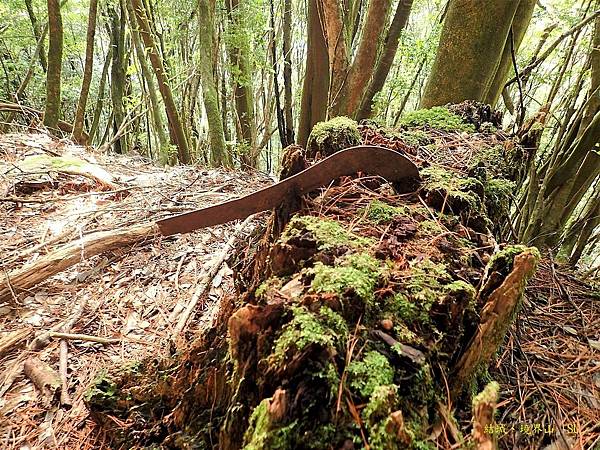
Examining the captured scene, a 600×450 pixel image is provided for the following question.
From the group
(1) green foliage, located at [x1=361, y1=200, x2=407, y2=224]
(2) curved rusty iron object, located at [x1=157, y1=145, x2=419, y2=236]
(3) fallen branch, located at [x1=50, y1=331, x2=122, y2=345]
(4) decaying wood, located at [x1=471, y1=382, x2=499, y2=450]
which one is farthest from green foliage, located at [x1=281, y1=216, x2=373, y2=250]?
(3) fallen branch, located at [x1=50, y1=331, x2=122, y2=345]

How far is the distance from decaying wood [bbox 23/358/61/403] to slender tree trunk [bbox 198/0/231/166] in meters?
4.60

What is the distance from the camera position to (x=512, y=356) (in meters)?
1.58

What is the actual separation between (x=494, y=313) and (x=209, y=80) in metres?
5.65

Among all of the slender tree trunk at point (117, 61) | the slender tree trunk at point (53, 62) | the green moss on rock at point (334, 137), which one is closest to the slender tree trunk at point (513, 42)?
the green moss on rock at point (334, 137)

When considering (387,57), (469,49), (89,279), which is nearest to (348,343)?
(89,279)

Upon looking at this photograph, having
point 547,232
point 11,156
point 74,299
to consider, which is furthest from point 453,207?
point 11,156

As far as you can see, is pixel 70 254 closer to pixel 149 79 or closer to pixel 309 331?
pixel 309 331

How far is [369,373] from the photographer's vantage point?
0.95 m

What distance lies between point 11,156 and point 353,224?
16.3ft

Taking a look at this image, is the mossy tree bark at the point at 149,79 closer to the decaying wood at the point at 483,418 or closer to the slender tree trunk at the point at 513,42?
the slender tree trunk at the point at 513,42

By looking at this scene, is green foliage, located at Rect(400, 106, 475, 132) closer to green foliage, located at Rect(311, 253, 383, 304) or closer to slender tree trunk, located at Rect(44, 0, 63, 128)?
green foliage, located at Rect(311, 253, 383, 304)

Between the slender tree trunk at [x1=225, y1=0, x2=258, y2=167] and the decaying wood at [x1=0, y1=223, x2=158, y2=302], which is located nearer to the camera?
the decaying wood at [x1=0, y1=223, x2=158, y2=302]

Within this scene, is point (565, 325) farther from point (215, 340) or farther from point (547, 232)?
point (547, 232)

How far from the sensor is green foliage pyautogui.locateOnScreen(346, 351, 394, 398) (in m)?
0.93
